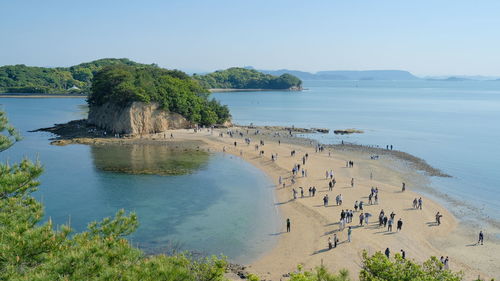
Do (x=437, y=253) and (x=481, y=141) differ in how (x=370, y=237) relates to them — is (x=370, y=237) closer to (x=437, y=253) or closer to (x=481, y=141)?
(x=437, y=253)

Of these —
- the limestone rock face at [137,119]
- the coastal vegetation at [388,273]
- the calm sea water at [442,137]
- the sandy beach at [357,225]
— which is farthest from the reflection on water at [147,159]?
the coastal vegetation at [388,273]

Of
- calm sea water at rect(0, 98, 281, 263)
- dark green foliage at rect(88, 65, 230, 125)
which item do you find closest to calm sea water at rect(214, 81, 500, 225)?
dark green foliage at rect(88, 65, 230, 125)

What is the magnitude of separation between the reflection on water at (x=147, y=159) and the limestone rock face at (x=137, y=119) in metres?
6.50

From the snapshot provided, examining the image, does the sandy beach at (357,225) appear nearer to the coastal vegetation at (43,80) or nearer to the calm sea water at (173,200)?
the calm sea water at (173,200)

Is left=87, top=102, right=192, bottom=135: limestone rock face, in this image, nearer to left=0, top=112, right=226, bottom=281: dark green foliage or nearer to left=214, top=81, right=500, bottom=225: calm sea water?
left=214, top=81, right=500, bottom=225: calm sea water

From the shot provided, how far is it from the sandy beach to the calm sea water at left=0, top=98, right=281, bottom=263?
5.46 feet

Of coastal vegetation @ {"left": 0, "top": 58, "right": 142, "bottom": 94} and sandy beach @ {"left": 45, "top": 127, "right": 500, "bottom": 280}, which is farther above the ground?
coastal vegetation @ {"left": 0, "top": 58, "right": 142, "bottom": 94}

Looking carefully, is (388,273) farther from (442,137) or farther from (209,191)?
Answer: (442,137)

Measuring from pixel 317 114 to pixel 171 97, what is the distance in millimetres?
49599

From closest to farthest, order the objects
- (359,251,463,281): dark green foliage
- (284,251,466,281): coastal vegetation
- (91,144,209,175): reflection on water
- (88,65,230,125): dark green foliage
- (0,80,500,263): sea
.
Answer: (284,251,466,281): coastal vegetation, (359,251,463,281): dark green foliage, (0,80,500,263): sea, (91,144,209,175): reflection on water, (88,65,230,125): dark green foliage

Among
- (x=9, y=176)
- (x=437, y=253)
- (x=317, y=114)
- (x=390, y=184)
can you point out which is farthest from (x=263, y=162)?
(x=317, y=114)

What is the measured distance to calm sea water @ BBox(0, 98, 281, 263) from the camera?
2697cm

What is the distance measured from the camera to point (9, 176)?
13.4 meters

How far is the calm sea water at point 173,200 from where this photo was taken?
2697 cm
